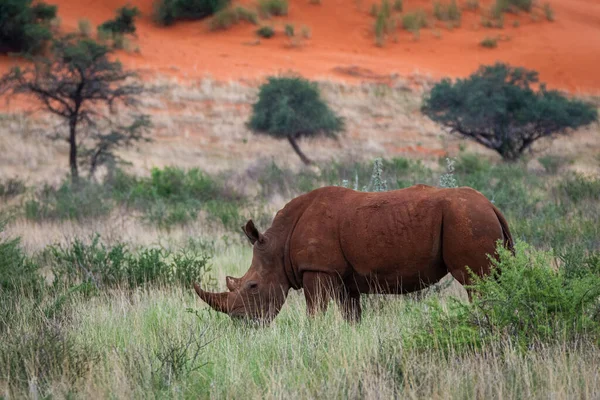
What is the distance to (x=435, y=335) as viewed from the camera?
16.1ft

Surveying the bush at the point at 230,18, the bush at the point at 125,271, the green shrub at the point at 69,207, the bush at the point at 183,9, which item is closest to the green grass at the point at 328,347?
the bush at the point at 125,271

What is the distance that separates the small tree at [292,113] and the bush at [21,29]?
15.7 meters

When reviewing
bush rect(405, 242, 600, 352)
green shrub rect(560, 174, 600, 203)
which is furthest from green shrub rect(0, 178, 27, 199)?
bush rect(405, 242, 600, 352)

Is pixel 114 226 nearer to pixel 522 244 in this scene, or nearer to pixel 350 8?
pixel 522 244


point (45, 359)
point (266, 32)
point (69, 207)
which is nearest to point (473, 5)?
point (266, 32)

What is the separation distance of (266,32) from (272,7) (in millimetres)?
4751

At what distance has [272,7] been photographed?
186ft

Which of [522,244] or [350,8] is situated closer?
[522,244]

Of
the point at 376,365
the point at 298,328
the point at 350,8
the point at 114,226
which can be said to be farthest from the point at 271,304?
the point at 350,8

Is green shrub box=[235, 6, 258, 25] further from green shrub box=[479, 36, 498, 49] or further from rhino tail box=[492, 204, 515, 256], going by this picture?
rhino tail box=[492, 204, 515, 256]

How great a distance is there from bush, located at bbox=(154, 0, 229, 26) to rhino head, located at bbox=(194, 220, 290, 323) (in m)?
50.1

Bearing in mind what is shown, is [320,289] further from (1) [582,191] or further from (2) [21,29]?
(2) [21,29]

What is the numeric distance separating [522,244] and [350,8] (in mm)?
57007

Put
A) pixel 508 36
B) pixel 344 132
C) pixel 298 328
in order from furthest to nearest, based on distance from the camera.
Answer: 1. pixel 508 36
2. pixel 344 132
3. pixel 298 328
